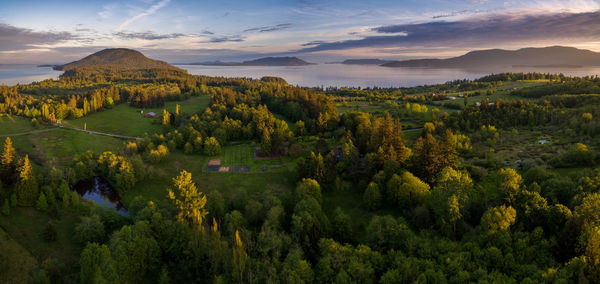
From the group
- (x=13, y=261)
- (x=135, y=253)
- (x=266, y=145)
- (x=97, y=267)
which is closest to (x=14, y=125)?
(x=13, y=261)

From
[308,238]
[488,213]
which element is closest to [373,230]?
[308,238]

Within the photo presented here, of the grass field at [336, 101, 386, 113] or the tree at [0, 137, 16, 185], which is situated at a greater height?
the grass field at [336, 101, 386, 113]

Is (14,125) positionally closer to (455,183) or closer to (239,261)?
(239,261)

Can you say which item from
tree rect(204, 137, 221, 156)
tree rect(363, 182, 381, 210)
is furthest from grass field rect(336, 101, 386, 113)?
tree rect(363, 182, 381, 210)

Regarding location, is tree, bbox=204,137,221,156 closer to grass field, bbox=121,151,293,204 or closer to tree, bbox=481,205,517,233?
grass field, bbox=121,151,293,204

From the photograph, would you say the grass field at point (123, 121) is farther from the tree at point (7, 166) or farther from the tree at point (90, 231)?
the tree at point (90, 231)

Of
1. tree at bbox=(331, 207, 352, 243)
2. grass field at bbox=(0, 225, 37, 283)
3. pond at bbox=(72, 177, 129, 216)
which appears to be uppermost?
tree at bbox=(331, 207, 352, 243)

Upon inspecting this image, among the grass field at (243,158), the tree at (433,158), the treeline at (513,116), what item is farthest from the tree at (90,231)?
the treeline at (513,116)
